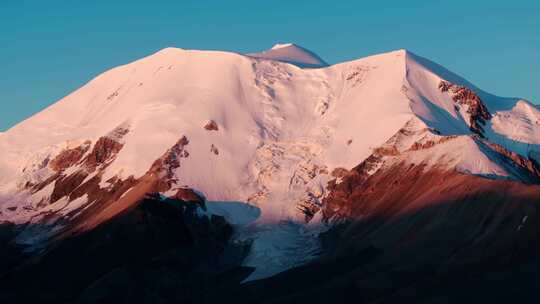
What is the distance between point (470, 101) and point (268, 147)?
31312mm

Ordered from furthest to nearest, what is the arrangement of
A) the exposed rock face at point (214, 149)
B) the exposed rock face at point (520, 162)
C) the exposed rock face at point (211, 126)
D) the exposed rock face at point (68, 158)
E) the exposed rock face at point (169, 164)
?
the exposed rock face at point (68, 158), the exposed rock face at point (211, 126), the exposed rock face at point (214, 149), the exposed rock face at point (169, 164), the exposed rock face at point (520, 162)

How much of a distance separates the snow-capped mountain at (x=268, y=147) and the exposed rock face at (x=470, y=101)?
0.69 ft

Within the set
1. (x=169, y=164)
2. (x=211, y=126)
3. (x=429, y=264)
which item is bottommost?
(x=429, y=264)

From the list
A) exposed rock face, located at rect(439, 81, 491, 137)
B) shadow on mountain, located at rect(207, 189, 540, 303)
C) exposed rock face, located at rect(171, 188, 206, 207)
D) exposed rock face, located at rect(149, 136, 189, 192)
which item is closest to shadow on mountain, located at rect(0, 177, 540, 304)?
shadow on mountain, located at rect(207, 189, 540, 303)

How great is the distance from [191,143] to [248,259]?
3380cm

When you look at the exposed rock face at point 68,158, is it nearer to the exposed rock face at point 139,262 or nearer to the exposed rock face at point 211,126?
the exposed rock face at point 211,126

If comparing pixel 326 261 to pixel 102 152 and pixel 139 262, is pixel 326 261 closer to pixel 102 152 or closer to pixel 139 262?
pixel 139 262

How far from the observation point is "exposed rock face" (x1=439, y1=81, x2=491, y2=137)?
180m

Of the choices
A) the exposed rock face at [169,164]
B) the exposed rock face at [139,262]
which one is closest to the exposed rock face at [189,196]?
the exposed rock face at [139,262]

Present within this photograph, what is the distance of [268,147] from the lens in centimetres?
17362

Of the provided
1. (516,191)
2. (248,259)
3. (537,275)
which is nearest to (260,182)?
(248,259)

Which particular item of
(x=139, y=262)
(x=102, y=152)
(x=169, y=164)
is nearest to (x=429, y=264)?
(x=139, y=262)

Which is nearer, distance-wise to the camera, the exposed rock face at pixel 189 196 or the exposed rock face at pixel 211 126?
the exposed rock face at pixel 189 196

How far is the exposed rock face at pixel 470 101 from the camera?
590ft
